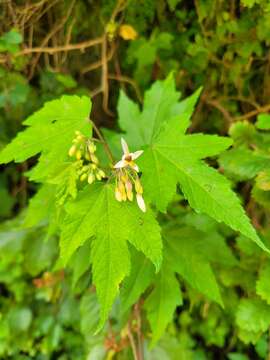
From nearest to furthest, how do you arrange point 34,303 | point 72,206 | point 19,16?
point 72,206 → point 19,16 → point 34,303

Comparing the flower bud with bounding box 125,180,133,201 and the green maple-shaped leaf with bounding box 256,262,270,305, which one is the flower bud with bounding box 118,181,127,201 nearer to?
the flower bud with bounding box 125,180,133,201

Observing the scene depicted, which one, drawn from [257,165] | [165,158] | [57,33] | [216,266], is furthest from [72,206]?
[57,33]

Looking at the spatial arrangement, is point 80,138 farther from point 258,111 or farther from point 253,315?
point 258,111

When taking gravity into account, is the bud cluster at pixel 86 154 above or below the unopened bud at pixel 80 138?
below

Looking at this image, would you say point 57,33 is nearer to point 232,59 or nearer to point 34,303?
point 232,59

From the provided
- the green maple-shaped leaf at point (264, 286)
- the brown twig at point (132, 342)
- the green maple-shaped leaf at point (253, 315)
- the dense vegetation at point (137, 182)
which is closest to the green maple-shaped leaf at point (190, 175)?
the dense vegetation at point (137, 182)

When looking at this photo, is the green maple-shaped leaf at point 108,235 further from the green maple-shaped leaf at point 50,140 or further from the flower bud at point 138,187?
the green maple-shaped leaf at point 50,140

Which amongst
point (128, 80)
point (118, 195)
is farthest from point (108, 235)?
point (128, 80)
